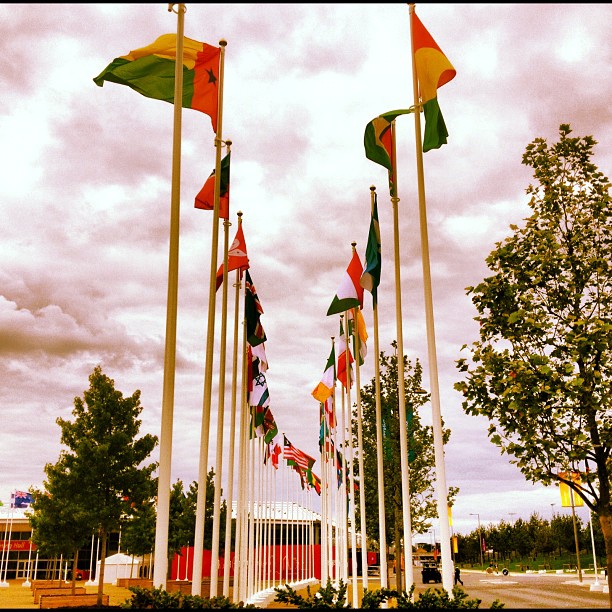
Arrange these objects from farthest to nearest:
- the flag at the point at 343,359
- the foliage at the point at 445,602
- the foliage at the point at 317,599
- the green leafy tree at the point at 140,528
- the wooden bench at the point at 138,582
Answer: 1. the wooden bench at the point at 138,582
2. the green leafy tree at the point at 140,528
3. the flag at the point at 343,359
4. the foliage at the point at 317,599
5. the foliage at the point at 445,602

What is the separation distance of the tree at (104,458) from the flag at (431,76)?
24.1 meters

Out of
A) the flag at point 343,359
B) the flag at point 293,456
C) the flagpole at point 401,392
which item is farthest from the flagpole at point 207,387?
the flag at point 293,456

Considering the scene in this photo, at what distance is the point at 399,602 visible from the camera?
10.7 m

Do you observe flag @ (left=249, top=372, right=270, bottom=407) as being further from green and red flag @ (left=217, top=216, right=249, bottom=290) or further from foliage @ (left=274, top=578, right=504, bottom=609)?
foliage @ (left=274, top=578, right=504, bottom=609)

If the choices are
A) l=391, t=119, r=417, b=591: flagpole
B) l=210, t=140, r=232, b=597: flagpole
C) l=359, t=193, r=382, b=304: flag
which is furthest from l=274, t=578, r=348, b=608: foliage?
l=359, t=193, r=382, b=304: flag

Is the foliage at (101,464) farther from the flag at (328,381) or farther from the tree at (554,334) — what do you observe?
the tree at (554,334)

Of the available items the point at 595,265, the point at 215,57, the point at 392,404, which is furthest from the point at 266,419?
the point at 215,57

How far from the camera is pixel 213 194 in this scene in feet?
53.0

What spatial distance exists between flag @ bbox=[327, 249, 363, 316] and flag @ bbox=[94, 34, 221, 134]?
6.39 m

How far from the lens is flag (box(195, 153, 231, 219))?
16.2 meters

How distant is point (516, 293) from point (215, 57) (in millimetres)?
10104

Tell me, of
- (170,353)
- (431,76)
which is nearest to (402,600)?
(170,353)

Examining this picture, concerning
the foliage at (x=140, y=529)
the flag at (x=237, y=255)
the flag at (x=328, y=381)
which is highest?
the flag at (x=237, y=255)

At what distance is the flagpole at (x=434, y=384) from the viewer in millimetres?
12328
